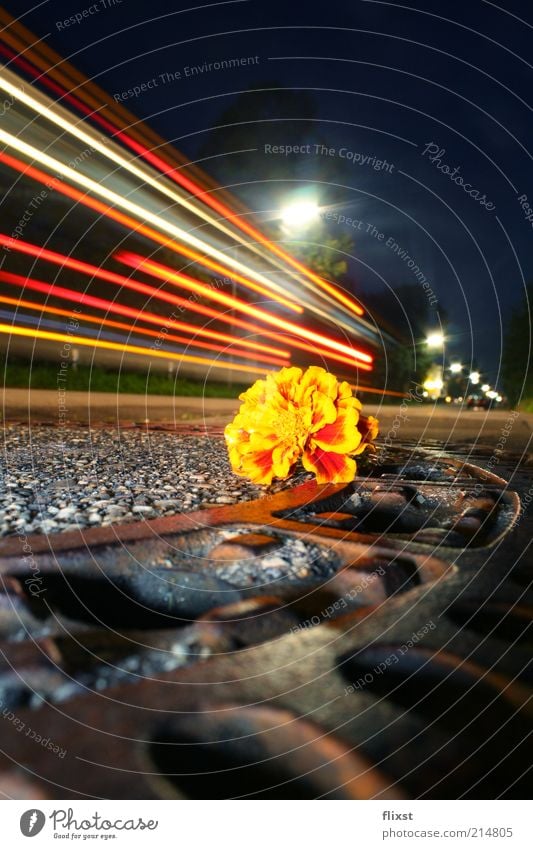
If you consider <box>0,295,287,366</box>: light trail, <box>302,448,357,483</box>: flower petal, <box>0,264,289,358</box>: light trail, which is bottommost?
<box>302,448,357,483</box>: flower petal

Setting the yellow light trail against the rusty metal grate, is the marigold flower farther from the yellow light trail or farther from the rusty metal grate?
the yellow light trail

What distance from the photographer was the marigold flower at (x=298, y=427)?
95.4 inches

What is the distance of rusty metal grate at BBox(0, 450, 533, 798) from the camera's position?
0.84 m

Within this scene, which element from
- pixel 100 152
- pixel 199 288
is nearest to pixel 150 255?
pixel 199 288

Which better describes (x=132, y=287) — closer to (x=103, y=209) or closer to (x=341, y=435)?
(x=103, y=209)

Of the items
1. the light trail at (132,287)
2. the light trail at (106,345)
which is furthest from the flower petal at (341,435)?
the light trail at (132,287)

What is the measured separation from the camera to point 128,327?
17.1 meters

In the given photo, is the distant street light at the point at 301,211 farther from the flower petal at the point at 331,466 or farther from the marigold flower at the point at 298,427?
the flower petal at the point at 331,466

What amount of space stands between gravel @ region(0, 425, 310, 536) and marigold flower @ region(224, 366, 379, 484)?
0.76 feet

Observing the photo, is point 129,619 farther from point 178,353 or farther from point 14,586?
point 178,353

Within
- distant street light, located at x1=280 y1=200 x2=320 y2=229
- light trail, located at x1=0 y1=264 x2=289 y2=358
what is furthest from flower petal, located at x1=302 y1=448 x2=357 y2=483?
light trail, located at x1=0 y1=264 x2=289 y2=358

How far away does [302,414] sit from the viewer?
7.88 ft
